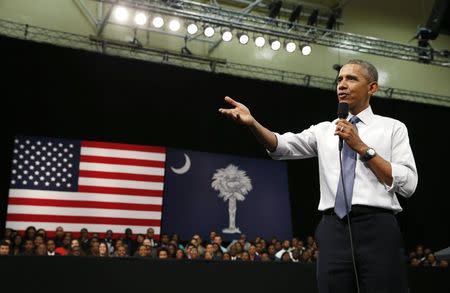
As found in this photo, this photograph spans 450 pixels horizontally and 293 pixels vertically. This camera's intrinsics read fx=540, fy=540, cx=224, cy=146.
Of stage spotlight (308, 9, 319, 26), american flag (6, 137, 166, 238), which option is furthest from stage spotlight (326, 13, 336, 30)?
american flag (6, 137, 166, 238)

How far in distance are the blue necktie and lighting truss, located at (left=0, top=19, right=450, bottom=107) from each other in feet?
27.6

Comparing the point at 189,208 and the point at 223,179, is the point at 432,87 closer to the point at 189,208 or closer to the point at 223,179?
the point at 223,179

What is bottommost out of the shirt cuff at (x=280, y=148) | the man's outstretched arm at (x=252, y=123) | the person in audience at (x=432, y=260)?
the person in audience at (x=432, y=260)

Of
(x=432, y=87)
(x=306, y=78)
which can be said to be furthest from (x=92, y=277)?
(x=432, y=87)

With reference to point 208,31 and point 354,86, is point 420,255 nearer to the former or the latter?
point 208,31

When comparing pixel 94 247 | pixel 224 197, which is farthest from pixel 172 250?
pixel 224 197

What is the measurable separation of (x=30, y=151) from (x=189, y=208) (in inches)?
112

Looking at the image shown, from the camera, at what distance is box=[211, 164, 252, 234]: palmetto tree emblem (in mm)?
9852

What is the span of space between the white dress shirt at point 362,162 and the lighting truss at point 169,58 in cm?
820

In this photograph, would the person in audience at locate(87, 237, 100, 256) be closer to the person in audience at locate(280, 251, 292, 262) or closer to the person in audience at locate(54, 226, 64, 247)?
the person in audience at locate(54, 226, 64, 247)

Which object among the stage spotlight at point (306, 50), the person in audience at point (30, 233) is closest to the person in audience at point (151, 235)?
the person in audience at point (30, 233)

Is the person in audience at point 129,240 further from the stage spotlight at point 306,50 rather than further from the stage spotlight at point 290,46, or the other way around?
the stage spotlight at point 306,50

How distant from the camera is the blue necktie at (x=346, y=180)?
1.74 metres

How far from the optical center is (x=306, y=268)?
4.95 meters
